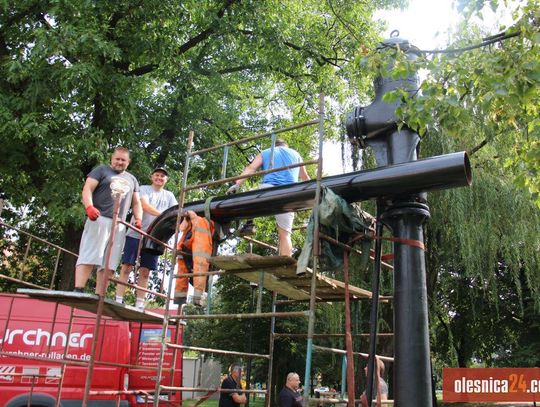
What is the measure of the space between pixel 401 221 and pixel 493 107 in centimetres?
343

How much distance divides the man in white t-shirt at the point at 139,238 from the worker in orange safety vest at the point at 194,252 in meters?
0.79

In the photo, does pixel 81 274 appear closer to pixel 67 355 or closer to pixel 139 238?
pixel 139 238

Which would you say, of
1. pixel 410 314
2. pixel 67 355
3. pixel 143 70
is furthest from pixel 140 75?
pixel 410 314

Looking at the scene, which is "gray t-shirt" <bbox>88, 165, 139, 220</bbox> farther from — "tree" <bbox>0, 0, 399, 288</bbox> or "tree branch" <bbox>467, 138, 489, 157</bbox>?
"tree branch" <bbox>467, 138, 489, 157</bbox>

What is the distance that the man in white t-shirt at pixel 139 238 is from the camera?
21.3ft

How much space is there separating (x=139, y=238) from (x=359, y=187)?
2856 mm

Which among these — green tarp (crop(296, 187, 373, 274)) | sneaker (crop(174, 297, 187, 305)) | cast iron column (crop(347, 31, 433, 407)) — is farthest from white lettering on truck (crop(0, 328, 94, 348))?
cast iron column (crop(347, 31, 433, 407))

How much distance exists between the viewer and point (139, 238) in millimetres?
6473

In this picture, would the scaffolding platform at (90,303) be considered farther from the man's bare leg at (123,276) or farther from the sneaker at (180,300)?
the sneaker at (180,300)

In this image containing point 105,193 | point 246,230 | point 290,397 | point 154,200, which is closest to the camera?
point 105,193

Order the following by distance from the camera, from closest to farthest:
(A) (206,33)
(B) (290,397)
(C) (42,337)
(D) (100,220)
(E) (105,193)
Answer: (D) (100,220)
(E) (105,193)
(B) (290,397)
(C) (42,337)
(A) (206,33)

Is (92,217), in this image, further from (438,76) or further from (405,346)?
(438,76)

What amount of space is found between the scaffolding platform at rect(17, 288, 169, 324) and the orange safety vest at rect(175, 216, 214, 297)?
23.0 inches

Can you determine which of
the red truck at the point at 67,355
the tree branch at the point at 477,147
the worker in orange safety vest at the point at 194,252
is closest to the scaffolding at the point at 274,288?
the worker in orange safety vest at the point at 194,252
